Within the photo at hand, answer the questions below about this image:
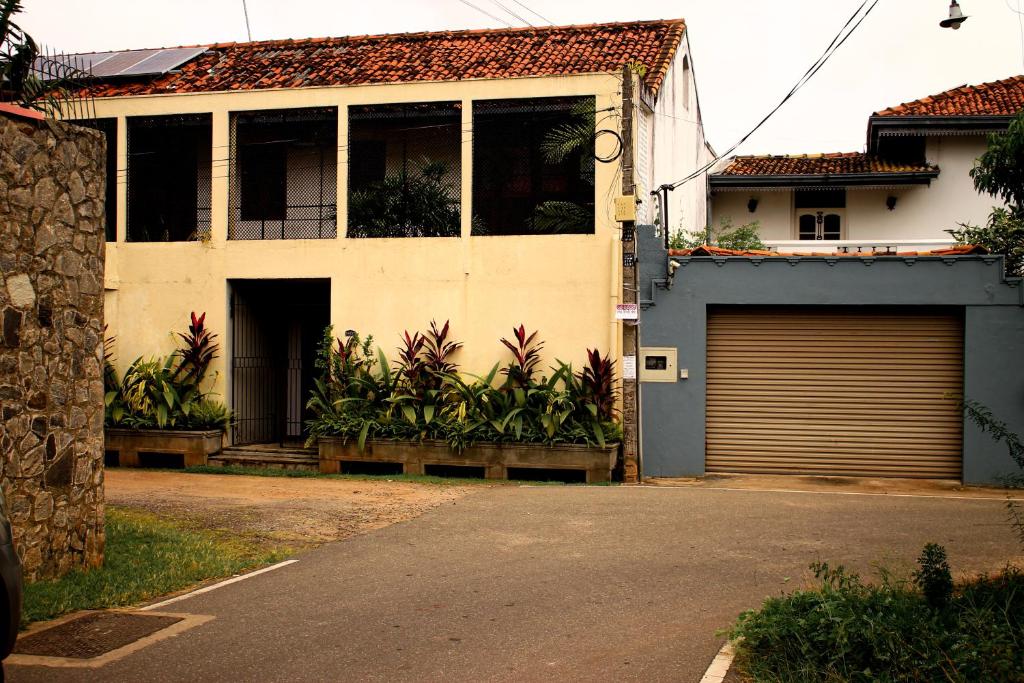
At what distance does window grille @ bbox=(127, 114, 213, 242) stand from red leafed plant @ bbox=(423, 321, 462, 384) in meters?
4.58

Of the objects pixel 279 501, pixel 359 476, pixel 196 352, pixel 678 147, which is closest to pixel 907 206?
pixel 678 147

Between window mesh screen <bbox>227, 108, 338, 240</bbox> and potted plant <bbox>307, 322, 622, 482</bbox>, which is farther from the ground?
window mesh screen <bbox>227, 108, 338, 240</bbox>

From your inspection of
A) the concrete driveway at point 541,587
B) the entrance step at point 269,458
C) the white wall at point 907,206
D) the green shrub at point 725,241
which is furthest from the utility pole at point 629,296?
the white wall at point 907,206

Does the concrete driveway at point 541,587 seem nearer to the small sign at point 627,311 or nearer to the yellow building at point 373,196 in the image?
the small sign at point 627,311

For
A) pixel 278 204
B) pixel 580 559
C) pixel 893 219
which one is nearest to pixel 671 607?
pixel 580 559

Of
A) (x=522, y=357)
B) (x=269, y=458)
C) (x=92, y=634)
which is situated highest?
(x=522, y=357)

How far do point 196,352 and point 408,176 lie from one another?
458 cm

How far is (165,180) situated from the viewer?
18.2m

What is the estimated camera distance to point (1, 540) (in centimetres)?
491

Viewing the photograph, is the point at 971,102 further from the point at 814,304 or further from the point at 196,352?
the point at 196,352

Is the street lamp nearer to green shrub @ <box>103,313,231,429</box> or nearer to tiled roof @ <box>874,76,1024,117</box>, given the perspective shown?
tiled roof @ <box>874,76,1024,117</box>

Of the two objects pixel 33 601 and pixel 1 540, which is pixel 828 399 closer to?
pixel 33 601

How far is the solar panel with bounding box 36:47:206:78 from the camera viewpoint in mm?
19453

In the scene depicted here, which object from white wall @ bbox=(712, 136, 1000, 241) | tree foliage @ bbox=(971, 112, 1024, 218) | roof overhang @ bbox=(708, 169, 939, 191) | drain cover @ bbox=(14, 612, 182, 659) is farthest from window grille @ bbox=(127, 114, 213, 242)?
tree foliage @ bbox=(971, 112, 1024, 218)
